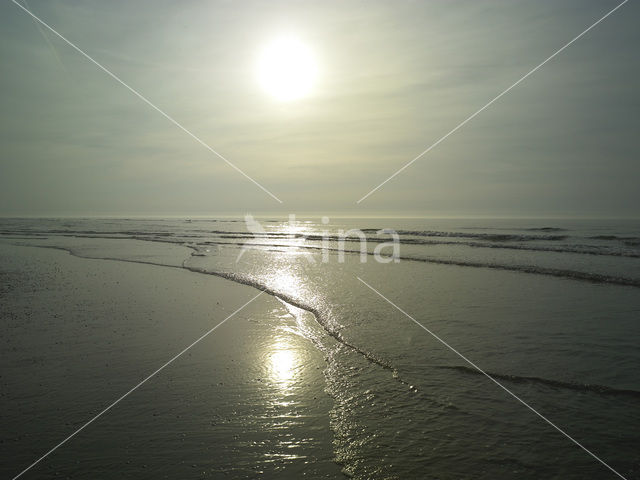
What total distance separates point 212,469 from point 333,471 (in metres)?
1.27

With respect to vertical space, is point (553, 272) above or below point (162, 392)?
above

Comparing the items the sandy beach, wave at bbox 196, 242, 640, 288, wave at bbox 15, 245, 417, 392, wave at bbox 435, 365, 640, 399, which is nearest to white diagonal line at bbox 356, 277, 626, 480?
wave at bbox 435, 365, 640, 399

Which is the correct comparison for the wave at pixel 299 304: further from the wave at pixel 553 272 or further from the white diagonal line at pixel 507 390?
the wave at pixel 553 272

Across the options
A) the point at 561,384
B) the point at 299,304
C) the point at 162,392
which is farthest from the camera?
the point at 299,304

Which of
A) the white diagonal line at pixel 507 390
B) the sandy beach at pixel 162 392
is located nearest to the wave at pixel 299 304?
the sandy beach at pixel 162 392

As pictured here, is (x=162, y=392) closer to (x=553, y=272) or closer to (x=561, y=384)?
(x=561, y=384)

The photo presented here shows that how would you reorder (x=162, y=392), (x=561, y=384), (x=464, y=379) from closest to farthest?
(x=162, y=392) → (x=561, y=384) → (x=464, y=379)

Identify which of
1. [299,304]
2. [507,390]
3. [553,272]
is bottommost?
[507,390]

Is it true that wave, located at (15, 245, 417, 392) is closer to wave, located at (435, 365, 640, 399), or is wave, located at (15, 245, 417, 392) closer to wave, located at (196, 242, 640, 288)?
wave, located at (435, 365, 640, 399)

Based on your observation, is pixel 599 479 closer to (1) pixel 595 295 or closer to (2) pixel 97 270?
(1) pixel 595 295

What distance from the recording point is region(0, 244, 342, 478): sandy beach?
13.5 feet

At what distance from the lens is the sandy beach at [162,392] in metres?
4.11

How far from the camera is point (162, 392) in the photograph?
5680 millimetres

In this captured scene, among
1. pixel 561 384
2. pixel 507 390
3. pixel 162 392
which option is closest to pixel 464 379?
pixel 507 390
